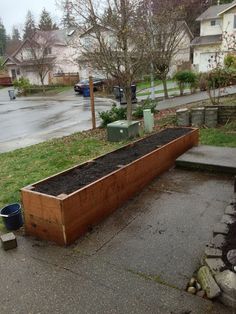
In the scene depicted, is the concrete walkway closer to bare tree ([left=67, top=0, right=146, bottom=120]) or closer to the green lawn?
the green lawn

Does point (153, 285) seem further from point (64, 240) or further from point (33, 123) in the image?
point (33, 123)

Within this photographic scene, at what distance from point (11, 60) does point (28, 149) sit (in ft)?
132

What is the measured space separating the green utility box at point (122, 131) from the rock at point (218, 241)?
5322 mm

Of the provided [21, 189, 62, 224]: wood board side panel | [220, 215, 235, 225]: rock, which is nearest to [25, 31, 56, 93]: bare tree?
[21, 189, 62, 224]: wood board side panel

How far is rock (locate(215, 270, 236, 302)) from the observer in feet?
7.98

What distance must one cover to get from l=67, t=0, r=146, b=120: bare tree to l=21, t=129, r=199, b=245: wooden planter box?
15.6 feet

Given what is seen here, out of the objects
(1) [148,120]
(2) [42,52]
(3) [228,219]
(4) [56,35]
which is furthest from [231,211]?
(4) [56,35]

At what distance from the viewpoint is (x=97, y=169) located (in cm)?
461

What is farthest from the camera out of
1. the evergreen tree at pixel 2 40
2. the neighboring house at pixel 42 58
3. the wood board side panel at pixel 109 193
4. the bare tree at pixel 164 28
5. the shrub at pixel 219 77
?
the evergreen tree at pixel 2 40

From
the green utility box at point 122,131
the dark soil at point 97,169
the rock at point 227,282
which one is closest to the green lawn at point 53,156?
the green utility box at point 122,131

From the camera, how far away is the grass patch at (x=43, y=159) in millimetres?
5552

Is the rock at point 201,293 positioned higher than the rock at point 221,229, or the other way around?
the rock at point 221,229

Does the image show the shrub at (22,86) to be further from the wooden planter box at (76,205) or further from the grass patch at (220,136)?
the wooden planter box at (76,205)

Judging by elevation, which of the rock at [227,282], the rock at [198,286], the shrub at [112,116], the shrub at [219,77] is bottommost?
the rock at [198,286]
